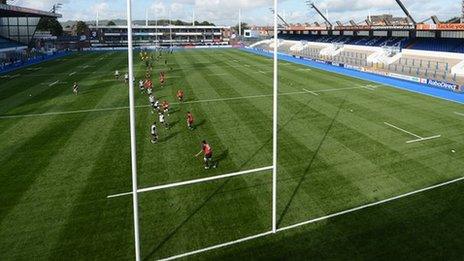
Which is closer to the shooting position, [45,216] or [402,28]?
[45,216]

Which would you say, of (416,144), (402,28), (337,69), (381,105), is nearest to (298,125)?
(416,144)

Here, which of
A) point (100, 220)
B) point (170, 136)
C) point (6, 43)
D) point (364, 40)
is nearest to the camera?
point (100, 220)

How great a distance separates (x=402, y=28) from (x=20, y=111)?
182ft

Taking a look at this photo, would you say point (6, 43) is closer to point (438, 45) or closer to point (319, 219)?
point (438, 45)

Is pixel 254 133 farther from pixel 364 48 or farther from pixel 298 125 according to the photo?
pixel 364 48

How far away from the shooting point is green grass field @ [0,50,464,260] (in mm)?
12133

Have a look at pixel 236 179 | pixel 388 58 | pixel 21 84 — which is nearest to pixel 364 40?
pixel 388 58

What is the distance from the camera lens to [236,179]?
55.8 feet

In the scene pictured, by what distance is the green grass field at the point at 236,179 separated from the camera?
1213cm

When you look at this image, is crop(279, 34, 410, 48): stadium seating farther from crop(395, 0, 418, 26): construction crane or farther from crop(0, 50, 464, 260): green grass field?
crop(0, 50, 464, 260): green grass field

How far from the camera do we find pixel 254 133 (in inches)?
938

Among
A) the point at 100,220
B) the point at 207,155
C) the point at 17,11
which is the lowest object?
the point at 100,220

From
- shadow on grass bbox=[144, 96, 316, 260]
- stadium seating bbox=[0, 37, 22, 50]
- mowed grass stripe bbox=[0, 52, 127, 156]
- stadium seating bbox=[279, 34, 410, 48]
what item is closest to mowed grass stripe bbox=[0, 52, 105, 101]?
mowed grass stripe bbox=[0, 52, 127, 156]

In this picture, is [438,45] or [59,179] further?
[438,45]
